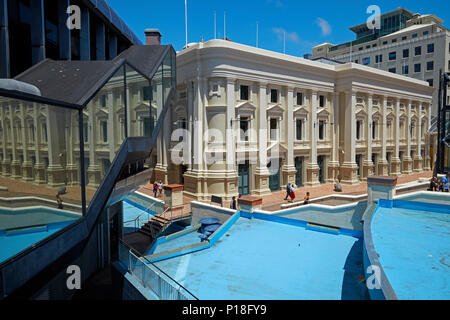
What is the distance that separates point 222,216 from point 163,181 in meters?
11.6

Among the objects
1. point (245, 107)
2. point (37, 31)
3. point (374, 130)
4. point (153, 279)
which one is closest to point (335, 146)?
point (374, 130)

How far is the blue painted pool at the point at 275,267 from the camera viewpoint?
865 centimetres

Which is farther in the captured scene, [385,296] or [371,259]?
[371,259]

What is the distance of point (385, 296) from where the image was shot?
5.87 meters

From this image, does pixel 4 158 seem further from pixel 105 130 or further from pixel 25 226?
pixel 105 130

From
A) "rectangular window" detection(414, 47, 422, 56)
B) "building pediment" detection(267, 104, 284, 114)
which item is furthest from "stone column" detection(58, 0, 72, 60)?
"rectangular window" detection(414, 47, 422, 56)

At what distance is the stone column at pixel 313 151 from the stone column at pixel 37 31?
77.9ft

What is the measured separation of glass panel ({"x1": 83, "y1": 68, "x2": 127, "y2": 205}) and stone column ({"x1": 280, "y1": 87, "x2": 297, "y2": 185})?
21.4 m

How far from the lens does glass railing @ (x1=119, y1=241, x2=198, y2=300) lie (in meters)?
7.93

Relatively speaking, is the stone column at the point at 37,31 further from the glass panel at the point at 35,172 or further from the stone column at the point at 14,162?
the stone column at the point at 14,162

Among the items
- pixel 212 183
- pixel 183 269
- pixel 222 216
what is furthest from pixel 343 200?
pixel 183 269

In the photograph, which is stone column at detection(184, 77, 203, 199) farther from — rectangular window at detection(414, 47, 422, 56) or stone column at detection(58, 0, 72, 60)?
rectangular window at detection(414, 47, 422, 56)

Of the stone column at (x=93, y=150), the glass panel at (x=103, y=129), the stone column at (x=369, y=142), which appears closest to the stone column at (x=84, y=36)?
the glass panel at (x=103, y=129)
